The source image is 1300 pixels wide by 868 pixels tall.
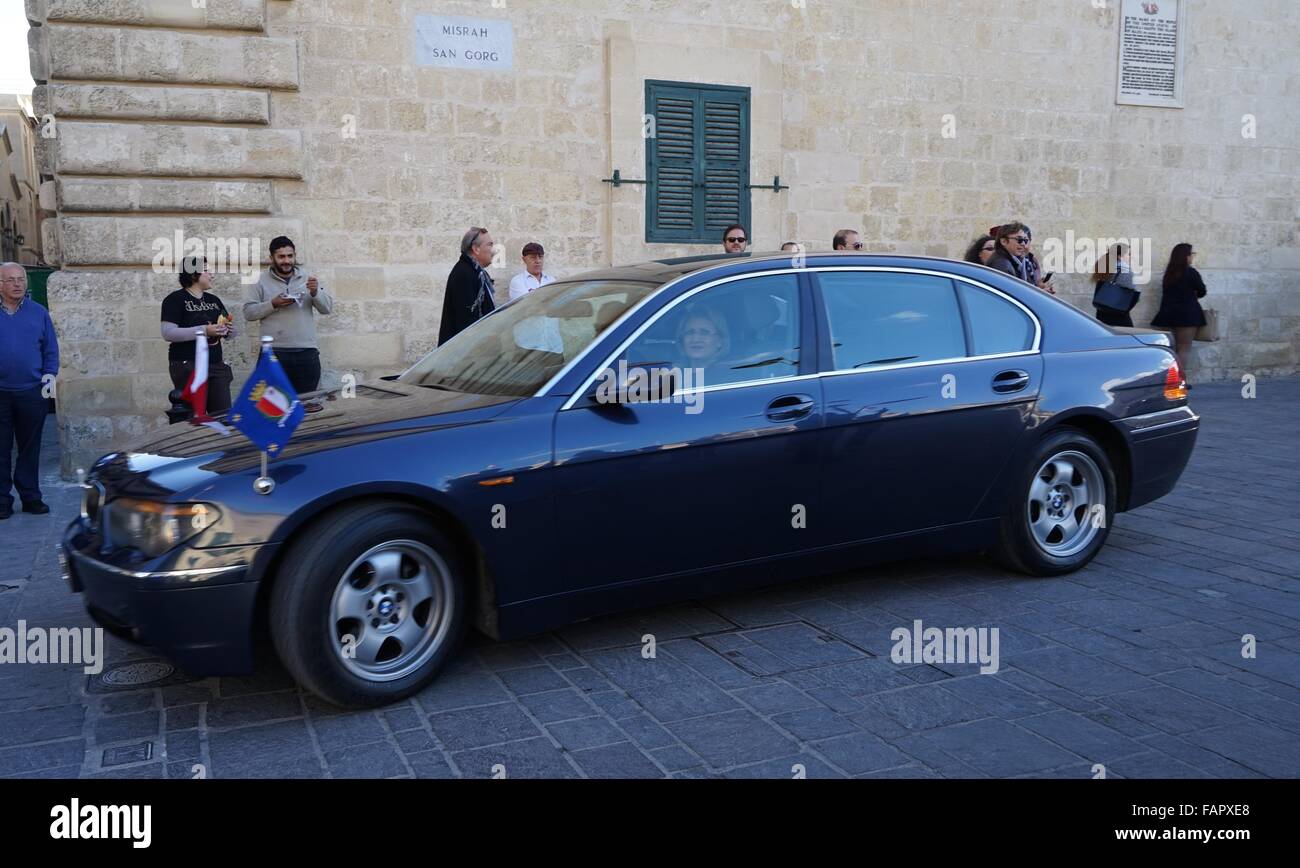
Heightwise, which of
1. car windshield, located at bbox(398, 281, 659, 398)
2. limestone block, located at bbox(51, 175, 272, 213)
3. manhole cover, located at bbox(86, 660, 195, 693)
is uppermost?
limestone block, located at bbox(51, 175, 272, 213)

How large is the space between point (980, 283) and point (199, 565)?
3734 mm

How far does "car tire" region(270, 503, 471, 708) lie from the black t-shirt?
4.84m

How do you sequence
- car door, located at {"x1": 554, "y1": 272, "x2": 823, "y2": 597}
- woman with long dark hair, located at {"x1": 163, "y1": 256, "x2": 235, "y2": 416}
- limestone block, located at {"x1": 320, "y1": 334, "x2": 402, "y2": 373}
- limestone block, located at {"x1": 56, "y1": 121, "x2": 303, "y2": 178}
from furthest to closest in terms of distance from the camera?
limestone block, located at {"x1": 320, "y1": 334, "x2": 402, "y2": 373}, limestone block, located at {"x1": 56, "y1": 121, "x2": 303, "y2": 178}, woman with long dark hair, located at {"x1": 163, "y1": 256, "x2": 235, "y2": 416}, car door, located at {"x1": 554, "y1": 272, "x2": 823, "y2": 597}

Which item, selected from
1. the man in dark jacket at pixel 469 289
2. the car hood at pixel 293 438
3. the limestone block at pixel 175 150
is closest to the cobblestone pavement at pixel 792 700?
the car hood at pixel 293 438

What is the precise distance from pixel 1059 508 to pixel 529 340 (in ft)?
9.09

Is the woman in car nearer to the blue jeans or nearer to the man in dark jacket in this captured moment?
the man in dark jacket

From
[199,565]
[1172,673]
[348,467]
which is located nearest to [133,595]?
[199,565]

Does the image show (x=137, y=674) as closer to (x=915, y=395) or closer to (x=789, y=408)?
(x=789, y=408)

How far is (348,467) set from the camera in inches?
152

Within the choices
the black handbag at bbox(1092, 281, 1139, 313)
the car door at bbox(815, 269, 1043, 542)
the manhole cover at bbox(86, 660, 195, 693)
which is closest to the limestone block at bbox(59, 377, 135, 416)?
the manhole cover at bbox(86, 660, 195, 693)

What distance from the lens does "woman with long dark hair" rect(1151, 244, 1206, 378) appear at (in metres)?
13.5

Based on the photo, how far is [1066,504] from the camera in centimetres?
561

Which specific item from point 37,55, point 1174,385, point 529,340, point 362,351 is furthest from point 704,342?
point 37,55
